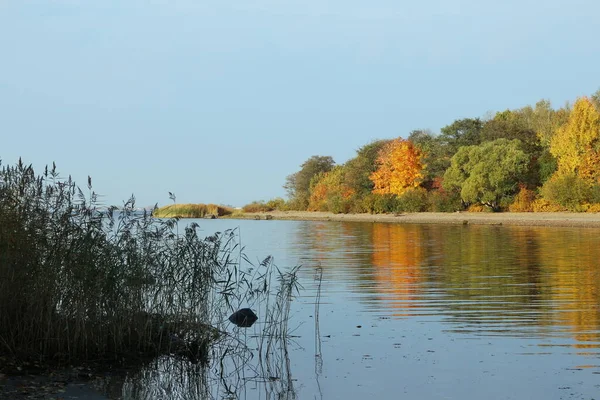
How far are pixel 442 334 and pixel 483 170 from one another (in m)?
46.3

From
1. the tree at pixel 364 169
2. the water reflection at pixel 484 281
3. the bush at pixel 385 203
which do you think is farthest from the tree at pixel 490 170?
the water reflection at pixel 484 281

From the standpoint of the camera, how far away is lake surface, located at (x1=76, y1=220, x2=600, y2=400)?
308 inches

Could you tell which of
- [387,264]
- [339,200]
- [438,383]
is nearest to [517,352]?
[438,383]

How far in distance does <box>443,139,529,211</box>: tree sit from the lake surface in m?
33.8

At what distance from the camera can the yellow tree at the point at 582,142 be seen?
49.6 metres

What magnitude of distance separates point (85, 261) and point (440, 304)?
7.44 metres

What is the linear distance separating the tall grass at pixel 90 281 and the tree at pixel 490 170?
4790cm

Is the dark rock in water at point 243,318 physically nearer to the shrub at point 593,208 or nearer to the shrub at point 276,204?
the shrub at point 593,208

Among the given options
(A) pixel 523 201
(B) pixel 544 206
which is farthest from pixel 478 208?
(B) pixel 544 206

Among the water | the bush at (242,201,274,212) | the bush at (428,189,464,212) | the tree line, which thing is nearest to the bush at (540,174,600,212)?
the tree line

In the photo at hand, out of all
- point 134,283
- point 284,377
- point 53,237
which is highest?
point 53,237

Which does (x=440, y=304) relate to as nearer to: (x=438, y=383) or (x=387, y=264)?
(x=438, y=383)

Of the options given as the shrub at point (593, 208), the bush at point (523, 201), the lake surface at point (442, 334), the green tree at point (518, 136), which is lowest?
the lake surface at point (442, 334)

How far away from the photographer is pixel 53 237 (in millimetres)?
8625
